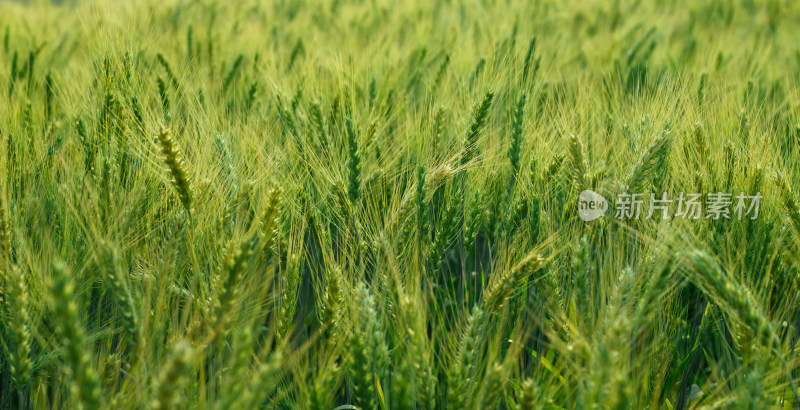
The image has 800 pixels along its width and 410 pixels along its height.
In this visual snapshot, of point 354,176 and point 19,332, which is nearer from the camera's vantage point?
point 19,332

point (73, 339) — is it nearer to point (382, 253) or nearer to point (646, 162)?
point (382, 253)

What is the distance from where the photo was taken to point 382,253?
1.28m

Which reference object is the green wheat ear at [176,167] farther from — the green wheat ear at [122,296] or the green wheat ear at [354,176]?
the green wheat ear at [354,176]

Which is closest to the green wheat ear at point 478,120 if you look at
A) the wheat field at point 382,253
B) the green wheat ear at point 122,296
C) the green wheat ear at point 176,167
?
the wheat field at point 382,253

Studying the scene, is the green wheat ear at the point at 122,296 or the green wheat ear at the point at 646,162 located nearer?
the green wheat ear at the point at 122,296

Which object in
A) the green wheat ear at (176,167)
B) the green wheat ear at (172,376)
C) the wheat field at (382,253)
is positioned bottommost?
the wheat field at (382,253)

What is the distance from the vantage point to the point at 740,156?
62.9 inches

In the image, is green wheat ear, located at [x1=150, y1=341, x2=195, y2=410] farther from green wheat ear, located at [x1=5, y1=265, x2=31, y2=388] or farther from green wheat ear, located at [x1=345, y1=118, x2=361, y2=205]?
green wheat ear, located at [x1=345, y1=118, x2=361, y2=205]

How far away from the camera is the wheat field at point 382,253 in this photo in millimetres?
1046

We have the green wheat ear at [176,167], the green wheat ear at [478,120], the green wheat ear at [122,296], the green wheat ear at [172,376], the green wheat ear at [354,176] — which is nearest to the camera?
the green wheat ear at [172,376]

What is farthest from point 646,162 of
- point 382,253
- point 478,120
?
point 382,253

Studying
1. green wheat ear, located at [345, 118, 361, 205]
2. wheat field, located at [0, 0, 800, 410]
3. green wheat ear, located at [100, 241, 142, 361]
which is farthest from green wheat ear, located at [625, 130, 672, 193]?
green wheat ear, located at [100, 241, 142, 361]

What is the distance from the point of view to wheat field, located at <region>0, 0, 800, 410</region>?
1046 millimetres

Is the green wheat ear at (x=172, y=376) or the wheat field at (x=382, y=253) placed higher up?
the green wheat ear at (x=172, y=376)
